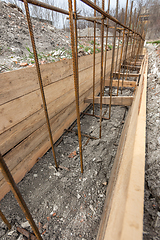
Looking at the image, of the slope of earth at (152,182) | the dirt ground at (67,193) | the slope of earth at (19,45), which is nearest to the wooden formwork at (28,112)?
the dirt ground at (67,193)

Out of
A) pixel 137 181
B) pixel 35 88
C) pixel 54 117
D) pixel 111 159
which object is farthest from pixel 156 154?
pixel 35 88

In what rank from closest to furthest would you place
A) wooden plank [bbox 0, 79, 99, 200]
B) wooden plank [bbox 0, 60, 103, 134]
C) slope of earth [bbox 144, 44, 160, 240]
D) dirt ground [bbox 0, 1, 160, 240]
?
1. slope of earth [bbox 144, 44, 160, 240]
2. dirt ground [bbox 0, 1, 160, 240]
3. wooden plank [bbox 0, 60, 103, 134]
4. wooden plank [bbox 0, 79, 99, 200]

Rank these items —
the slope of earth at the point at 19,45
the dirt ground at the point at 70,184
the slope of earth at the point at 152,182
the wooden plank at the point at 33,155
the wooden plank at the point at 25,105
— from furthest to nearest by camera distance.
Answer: the slope of earth at the point at 19,45
the wooden plank at the point at 33,155
the wooden plank at the point at 25,105
the dirt ground at the point at 70,184
the slope of earth at the point at 152,182

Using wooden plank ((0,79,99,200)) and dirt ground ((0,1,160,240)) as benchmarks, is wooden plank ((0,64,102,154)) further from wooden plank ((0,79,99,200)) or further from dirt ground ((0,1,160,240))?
dirt ground ((0,1,160,240))

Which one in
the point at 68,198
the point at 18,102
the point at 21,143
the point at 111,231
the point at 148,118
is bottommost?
the point at 68,198

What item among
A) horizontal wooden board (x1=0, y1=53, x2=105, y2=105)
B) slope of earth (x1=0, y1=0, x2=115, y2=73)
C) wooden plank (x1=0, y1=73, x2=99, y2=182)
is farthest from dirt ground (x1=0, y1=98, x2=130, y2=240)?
slope of earth (x1=0, y1=0, x2=115, y2=73)

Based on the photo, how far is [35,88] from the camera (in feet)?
6.22

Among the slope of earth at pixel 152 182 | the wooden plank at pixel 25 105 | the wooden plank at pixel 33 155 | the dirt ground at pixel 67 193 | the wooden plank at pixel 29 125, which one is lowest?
the dirt ground at pixel 67 193

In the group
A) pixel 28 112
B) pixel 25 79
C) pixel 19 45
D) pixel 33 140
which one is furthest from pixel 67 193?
pixel 19 45

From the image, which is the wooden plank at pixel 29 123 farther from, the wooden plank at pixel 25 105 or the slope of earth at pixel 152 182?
the slope of earth at pixel 152 182

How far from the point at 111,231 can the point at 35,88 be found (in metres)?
1.80

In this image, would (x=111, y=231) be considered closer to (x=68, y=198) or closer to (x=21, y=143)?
(x=68, y=198)

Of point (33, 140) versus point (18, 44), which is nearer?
point (33, 140)

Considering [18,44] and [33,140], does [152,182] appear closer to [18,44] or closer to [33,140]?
[33,140]
